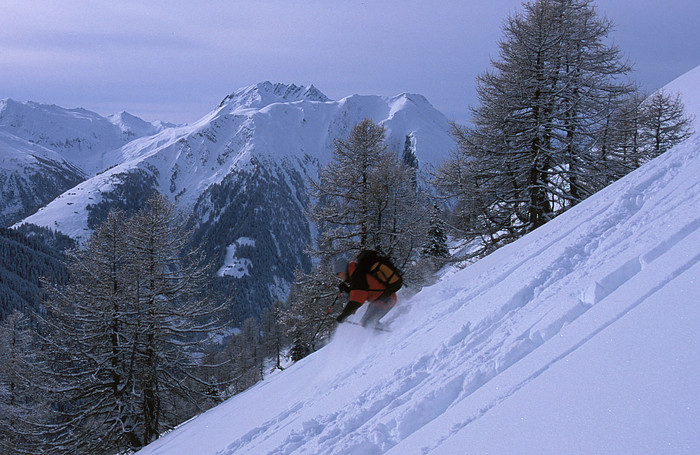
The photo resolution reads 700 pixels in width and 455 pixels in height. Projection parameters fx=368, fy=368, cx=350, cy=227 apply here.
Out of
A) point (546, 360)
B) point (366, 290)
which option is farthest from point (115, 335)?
point (546, 360)

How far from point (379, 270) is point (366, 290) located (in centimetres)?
48

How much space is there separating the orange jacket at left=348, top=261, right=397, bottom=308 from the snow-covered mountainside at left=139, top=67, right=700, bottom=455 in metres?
0.52

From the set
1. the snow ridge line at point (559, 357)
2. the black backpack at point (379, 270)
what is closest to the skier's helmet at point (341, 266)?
the black backpack at point (379, 270)

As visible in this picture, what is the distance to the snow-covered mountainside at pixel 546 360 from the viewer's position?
7.10 ft

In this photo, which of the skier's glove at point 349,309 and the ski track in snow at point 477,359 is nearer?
the ski track in snow at point 477,359

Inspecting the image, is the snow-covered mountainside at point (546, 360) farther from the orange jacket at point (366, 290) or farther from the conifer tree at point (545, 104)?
the conifer tree at point (545, 104)

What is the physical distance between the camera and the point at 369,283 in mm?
7008

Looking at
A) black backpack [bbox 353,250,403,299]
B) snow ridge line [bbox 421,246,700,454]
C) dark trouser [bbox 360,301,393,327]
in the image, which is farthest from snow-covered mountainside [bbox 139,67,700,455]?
black backpack [bbox 353,250,403,299]

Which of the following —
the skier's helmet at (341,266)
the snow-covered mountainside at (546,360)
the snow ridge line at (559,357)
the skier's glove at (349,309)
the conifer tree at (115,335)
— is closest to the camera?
the snow-covered mountainside at (546,360)

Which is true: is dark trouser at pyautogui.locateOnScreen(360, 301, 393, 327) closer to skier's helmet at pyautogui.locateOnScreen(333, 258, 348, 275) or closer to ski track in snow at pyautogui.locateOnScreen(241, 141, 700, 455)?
skier's helmet at pyautogui.locateOnScreen(333, 258, 348, 275)

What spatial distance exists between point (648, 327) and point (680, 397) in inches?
27.7

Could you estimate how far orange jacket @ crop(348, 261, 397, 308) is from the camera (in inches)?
267

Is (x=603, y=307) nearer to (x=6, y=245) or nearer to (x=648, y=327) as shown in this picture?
(x=648, y=327)

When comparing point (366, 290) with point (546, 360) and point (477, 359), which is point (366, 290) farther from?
point (546, 360)
